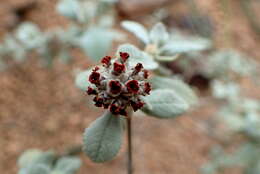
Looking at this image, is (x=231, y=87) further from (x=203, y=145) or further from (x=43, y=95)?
(x=43, y=95)

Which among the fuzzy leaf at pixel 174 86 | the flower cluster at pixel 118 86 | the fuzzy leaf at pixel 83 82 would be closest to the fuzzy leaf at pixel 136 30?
the fuzzy leaf at pixel 174 86

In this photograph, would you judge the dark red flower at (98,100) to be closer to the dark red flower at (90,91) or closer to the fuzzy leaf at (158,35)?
the dark red flower at (90,91)

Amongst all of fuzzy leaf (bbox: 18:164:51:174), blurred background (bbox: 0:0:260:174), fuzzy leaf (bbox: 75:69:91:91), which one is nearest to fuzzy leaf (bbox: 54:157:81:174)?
fuzzy leaf (bbox: 18:164:51:174)

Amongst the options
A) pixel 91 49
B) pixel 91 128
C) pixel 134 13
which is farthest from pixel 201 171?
pixel 91 128

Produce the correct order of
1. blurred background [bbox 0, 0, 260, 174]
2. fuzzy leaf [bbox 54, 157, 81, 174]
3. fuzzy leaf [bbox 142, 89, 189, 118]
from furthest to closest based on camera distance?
blurred background [bbox 0, 0, 260, 174], fuzzy leaf [bbox 54, 157, 81, 174], fuzzy leaf [bbox 142, 89, 189, 118]

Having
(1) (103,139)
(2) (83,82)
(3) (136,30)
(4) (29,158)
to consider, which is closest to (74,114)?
(4) (29,158)

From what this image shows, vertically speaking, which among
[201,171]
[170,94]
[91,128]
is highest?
[201,171]

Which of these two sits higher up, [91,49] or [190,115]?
[190,115]

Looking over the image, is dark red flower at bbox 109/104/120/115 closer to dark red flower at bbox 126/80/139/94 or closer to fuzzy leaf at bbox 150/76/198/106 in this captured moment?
dark red flower at bbox 126/80/139/94
